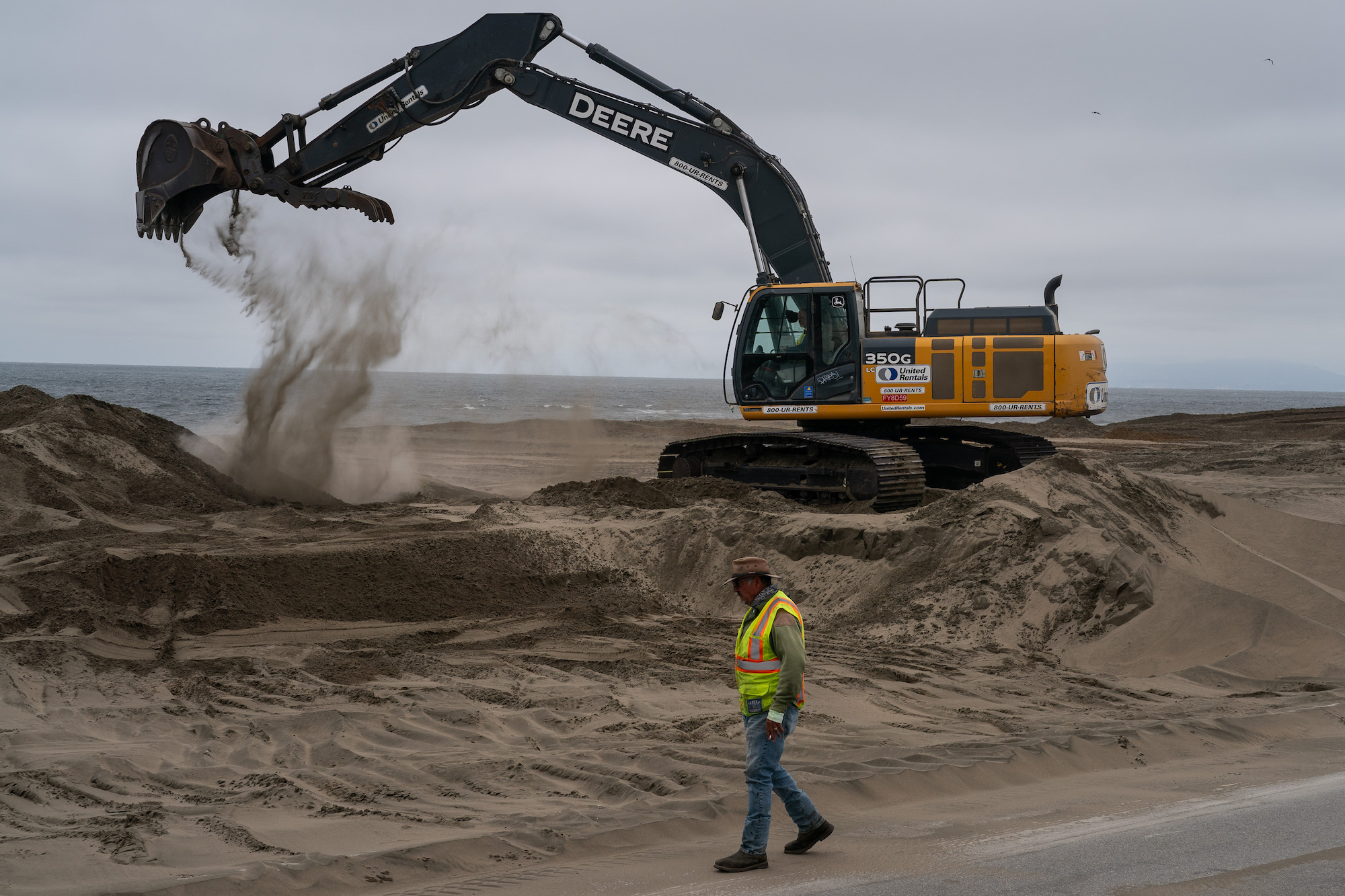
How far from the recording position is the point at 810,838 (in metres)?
4.67

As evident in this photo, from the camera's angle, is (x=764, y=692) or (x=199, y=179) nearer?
(x=764, y=692)

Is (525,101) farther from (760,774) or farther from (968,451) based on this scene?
(760,774)

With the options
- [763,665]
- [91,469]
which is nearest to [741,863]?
A: [763,665]

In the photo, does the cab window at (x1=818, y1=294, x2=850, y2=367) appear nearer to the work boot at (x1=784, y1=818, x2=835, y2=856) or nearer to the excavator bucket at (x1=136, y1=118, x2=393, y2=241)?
the excavator bucket at (x1=136, y1=118, x2=393, y2=241)

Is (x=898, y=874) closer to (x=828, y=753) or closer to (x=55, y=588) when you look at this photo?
(x=828, y=753)

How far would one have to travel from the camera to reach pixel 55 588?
29.6 ft

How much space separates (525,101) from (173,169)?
4280 millimetres

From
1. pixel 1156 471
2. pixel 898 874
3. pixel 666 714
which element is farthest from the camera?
pixel 1156 471

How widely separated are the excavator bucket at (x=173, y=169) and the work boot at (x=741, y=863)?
1108 cm

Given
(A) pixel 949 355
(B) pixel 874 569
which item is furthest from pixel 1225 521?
(B) pixel 874 569

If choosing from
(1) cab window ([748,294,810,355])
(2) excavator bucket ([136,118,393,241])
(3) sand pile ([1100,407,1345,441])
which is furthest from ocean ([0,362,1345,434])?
(3) sand pile ([1100,407,1345,441])

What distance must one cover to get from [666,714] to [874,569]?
403 cm

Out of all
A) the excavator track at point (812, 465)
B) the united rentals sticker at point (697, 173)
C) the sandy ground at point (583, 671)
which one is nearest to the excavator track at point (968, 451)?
the excavator track at point (812, 465)

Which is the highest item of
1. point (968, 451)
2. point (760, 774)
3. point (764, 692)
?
point (968, 451)
